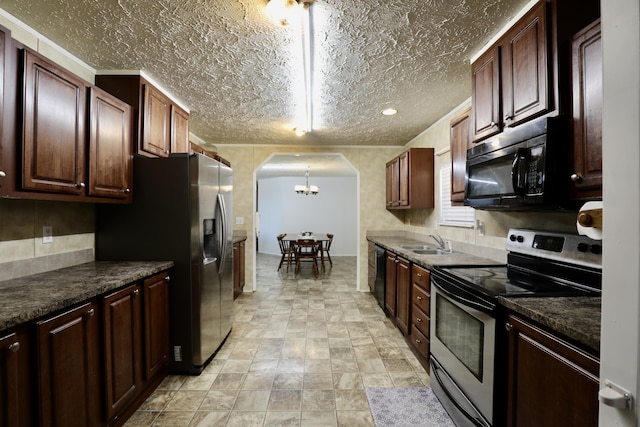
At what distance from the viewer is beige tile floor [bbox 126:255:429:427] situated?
1.91 m

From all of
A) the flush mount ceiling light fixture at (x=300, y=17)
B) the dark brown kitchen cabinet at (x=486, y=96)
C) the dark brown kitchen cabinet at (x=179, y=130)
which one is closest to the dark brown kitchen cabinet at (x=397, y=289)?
the dark brown kitchen cabinet at (x=486, y=96)

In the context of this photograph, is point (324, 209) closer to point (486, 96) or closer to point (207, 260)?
point (207, 260)

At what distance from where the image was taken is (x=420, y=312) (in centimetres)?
253

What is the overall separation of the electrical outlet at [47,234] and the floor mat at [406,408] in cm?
239

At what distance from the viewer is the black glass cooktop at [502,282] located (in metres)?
1.42

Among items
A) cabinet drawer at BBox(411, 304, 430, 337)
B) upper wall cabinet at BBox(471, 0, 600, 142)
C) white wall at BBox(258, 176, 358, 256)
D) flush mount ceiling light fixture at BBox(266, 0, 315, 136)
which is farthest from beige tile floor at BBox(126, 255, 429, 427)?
white wall at BBox(258, 176, 358, 256)

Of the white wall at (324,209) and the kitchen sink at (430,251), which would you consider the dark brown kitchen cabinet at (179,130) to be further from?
the white wall at (324,209)

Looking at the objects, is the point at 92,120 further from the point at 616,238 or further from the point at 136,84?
the point at 616,238

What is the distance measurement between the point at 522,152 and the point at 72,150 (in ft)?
8.27

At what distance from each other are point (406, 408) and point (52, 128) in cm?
271

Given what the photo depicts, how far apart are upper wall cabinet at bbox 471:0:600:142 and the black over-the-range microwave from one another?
0.08 metres

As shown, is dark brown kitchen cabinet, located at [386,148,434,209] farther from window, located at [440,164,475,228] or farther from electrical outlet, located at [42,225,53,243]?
electrical outlet, located at [42,225,53,243]

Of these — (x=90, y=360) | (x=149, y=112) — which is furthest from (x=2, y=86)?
(x=90, y=360)

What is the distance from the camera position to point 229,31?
1817 mm
